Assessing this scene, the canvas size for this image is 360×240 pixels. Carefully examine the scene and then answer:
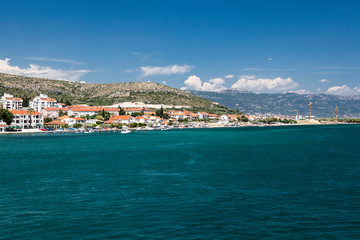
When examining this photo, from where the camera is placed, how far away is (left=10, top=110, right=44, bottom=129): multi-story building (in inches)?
5153

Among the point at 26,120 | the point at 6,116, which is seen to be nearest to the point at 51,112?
the point at 26,120

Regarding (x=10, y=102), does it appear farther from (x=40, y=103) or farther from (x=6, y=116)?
(x=6, y=116)

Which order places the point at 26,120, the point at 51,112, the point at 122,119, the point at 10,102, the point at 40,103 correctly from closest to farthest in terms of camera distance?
1. the point at 26,120
2. the point at 122,119
3. the point at 10,102
4. the point at 51,112
5. the point at 40,103

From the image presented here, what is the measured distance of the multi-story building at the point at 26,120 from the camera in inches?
5153

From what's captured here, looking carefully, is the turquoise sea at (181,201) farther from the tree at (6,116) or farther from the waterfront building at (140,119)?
the waterfront building at (140,119)

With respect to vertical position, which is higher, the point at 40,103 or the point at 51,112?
the point at 40,103

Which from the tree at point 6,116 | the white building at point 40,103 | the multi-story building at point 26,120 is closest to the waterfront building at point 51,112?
the white building at point 40,103

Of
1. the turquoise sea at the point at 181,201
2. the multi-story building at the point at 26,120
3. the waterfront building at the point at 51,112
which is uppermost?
the waterfront building at the point at 51,112

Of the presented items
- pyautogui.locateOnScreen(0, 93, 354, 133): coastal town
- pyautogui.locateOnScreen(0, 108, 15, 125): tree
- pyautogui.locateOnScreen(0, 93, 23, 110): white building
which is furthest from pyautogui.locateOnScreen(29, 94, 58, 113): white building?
pyautogui.locateOnScreen(0, 108, 15, 125): tree

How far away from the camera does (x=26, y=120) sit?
134m

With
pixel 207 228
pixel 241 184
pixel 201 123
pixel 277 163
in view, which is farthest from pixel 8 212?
pixel 201 123

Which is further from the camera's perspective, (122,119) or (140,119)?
(140,119)

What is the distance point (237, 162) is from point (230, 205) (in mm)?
22736

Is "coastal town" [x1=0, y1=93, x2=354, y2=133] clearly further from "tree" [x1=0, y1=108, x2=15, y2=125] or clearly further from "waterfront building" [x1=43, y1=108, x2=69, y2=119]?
"tree" [x1=0, y1=108, x2=15, y2=125]
